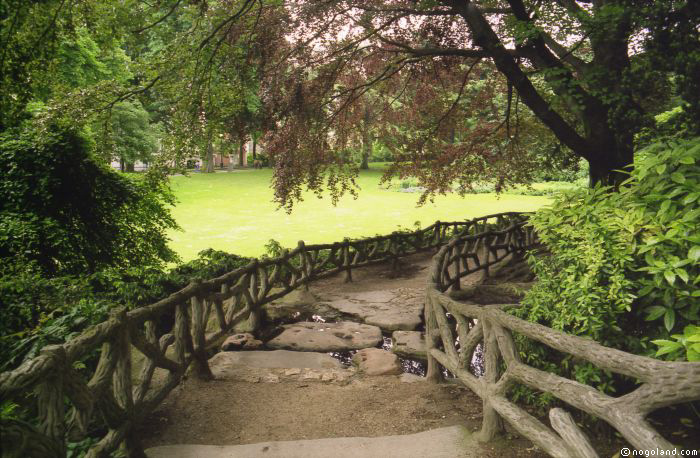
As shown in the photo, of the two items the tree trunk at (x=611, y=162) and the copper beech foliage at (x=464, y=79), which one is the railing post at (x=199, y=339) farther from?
the tree trunk at (x=611, y=162)

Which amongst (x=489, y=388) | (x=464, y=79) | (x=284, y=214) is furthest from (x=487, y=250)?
(x=284, y=214)

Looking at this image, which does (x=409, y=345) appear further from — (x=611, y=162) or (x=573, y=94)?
(x=611, y=162)

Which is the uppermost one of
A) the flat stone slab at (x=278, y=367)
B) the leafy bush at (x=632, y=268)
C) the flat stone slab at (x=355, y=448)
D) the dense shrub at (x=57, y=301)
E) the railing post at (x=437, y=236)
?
the leafy bush at (x=632, y=268)

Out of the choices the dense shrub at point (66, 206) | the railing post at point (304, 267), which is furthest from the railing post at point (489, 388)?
the railing post at point (304, 267)

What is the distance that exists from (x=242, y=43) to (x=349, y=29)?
2.70 meters

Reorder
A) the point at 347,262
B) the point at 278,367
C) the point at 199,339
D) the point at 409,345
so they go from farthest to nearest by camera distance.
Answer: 1. the point at 347,262
2. the point at 409,345
3. the point at 278,367
4. the point at 199,339

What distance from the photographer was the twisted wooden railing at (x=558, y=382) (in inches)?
101

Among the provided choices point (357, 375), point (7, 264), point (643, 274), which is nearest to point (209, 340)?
point (357, 375)

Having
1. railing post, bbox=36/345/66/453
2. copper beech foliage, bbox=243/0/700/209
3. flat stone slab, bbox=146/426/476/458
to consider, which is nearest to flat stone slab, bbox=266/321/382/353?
copper beech foliage, bbox=243/0/700/209

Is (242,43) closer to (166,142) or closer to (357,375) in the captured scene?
(166,142)

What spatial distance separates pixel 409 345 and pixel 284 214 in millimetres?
19449

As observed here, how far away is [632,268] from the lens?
3.90 m

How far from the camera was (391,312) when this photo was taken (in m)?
9.58

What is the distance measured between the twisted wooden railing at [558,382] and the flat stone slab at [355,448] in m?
0.26
